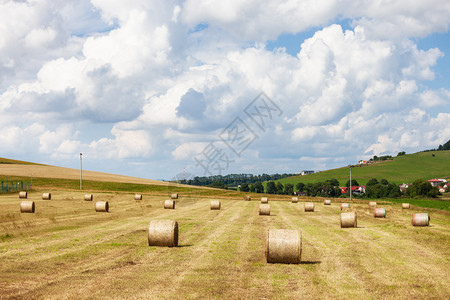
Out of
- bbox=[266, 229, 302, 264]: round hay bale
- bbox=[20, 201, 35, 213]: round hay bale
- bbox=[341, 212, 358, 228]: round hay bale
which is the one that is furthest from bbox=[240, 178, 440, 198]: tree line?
bbox=[266, 229, 302, 264]: round hay bale

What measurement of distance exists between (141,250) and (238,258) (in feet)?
14.7

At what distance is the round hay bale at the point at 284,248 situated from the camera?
637 inches

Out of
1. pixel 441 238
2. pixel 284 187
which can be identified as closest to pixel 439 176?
pixel 284 187

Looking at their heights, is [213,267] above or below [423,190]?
above

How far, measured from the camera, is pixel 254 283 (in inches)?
529

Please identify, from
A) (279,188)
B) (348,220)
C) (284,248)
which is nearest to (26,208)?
(348,220)

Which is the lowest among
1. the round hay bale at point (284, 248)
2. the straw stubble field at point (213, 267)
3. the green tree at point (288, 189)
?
the green tree at point (288, 189)

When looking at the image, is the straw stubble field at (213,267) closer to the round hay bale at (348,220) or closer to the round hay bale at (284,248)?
the round hay bale at (284,248)

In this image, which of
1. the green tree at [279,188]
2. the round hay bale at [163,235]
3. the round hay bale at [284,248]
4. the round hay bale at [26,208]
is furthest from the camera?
the green tree at [279,188]

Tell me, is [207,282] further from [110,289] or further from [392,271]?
[392,271]

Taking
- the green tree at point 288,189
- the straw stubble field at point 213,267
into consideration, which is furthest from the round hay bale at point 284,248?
the green tree at point 288,189

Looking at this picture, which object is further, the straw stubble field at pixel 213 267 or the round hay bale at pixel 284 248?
the round hay bale at pixel 284 248

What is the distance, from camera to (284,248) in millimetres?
16234

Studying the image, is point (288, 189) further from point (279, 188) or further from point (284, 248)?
point (284, 248)
